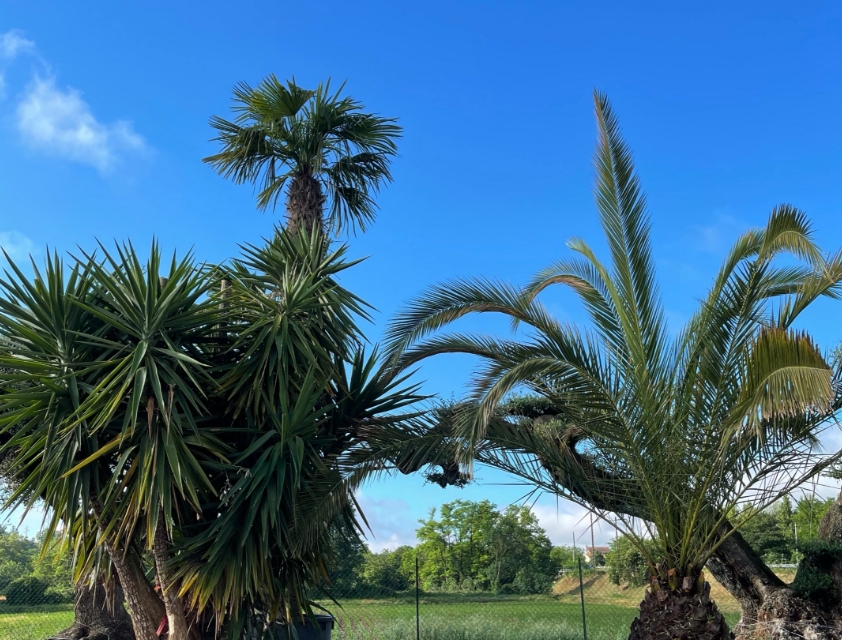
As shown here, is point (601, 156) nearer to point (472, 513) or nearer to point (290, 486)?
point (290, 486)

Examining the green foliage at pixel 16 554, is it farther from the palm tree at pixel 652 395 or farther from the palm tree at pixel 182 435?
the palm tree at pixel 652 395

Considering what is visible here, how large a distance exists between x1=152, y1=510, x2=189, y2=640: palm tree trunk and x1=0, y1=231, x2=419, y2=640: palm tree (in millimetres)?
19

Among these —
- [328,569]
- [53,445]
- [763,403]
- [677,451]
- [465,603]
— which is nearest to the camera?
[763,403]

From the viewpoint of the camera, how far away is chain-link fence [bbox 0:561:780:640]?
35.3 feet

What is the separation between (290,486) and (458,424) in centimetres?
233

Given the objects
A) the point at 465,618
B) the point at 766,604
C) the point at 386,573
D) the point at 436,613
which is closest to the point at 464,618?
the point at 465,618

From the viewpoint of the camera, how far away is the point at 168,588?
7234 mm

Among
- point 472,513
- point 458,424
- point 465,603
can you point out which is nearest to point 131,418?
A: point 458,424

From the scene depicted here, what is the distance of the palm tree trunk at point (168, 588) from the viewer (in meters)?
7.17

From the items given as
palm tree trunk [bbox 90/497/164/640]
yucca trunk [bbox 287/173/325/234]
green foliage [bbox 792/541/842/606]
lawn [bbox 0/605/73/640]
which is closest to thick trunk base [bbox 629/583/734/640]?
green foliage [bbox 792/541/842/606]

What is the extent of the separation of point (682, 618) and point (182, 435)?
17.0 feet

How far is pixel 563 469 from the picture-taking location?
280 inches

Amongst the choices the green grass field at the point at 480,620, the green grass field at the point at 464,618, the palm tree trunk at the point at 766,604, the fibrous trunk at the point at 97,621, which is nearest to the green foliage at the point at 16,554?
the green grass field at the point at 464,618

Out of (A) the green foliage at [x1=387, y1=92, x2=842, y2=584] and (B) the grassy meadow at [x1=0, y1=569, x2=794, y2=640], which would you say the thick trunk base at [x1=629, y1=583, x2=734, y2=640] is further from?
(B) the grassy meadow at [x1=0, y1=569, x2=794, y2=640]
